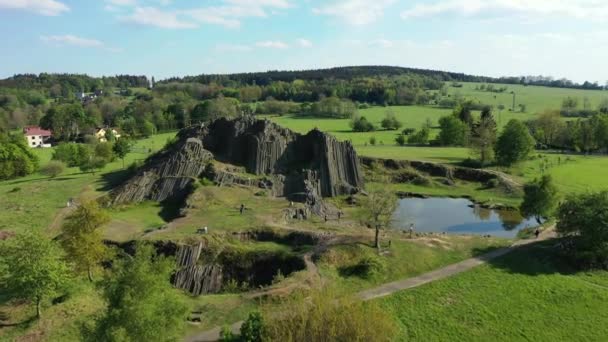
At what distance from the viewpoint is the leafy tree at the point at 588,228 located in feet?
137

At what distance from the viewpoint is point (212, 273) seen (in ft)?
136

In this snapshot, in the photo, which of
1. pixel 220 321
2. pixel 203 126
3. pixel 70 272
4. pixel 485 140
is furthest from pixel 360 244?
pixel 485 140

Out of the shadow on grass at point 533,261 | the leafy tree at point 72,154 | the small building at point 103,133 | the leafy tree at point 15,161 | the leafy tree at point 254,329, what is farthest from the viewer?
the small building at point 103,133

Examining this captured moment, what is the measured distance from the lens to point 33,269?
2938 centimetres

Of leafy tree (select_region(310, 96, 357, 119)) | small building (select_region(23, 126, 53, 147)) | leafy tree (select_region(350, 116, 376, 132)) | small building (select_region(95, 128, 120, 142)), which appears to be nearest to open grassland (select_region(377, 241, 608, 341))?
leafy tree (select_region(350, 116, 376, 132))

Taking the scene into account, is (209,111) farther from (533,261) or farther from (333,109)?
(533,261)

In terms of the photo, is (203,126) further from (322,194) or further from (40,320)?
(40,320)

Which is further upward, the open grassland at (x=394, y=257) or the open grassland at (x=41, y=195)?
the open grassland at (x=41, y=195)

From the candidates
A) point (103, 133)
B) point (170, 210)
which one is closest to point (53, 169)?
point (170, 210)

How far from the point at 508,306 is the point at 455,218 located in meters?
29.9

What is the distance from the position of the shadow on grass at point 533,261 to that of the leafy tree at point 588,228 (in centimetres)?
144

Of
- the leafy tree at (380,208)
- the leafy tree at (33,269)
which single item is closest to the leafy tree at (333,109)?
the leafy tree at (380,208)

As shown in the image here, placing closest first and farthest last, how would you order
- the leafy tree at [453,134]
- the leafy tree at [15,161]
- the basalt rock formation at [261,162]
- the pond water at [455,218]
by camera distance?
the pond water at [455,218] → the basalt rock formation at [261,162] → the leafy tree at [15,161] → the leafy tree at [453,134]

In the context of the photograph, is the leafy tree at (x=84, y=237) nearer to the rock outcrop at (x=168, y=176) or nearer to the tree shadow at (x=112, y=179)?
the rock outcrop at (x=168, y=176)
